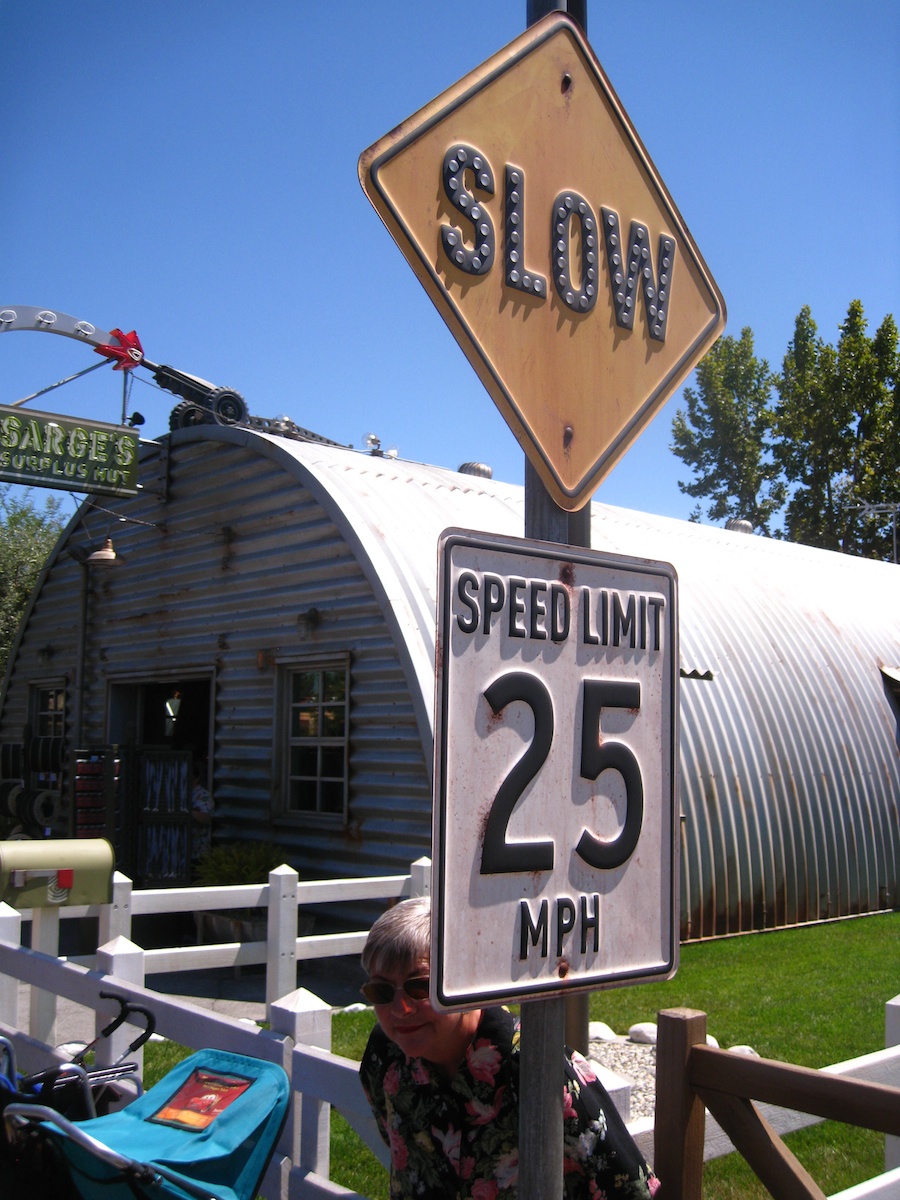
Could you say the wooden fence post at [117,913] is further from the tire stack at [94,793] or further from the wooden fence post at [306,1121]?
the tire stack at [94,793]

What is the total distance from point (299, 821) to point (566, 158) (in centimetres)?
1067

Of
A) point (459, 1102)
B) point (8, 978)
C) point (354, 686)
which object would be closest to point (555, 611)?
point (459, 1102)

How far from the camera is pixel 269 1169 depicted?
12.8 ft

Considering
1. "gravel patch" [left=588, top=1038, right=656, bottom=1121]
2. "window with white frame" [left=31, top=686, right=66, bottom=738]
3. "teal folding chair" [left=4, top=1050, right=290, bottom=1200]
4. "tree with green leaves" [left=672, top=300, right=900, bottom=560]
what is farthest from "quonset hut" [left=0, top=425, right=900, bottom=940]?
"tree with green leaves" [left=672, top=300, right=900, bottom=560]

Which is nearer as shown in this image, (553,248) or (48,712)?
(553,248)

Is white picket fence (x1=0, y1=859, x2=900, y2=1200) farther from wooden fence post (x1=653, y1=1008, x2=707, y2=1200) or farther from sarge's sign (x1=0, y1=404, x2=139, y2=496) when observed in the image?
sarge's sign (x1=0, y1=404, x2=139, y2=496)

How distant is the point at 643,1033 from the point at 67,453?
934 centimetres

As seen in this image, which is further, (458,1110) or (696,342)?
(458,1110)

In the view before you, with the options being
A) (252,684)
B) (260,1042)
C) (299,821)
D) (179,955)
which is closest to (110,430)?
(252,684)

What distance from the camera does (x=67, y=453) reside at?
13.3 metres

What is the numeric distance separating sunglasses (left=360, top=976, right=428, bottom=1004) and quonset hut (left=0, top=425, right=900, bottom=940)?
7386 millimetres

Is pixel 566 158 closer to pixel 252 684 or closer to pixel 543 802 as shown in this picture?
pixel 543 802

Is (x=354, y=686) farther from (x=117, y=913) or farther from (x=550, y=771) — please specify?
(x=550, y=771)

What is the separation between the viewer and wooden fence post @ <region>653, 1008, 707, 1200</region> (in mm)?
2705
